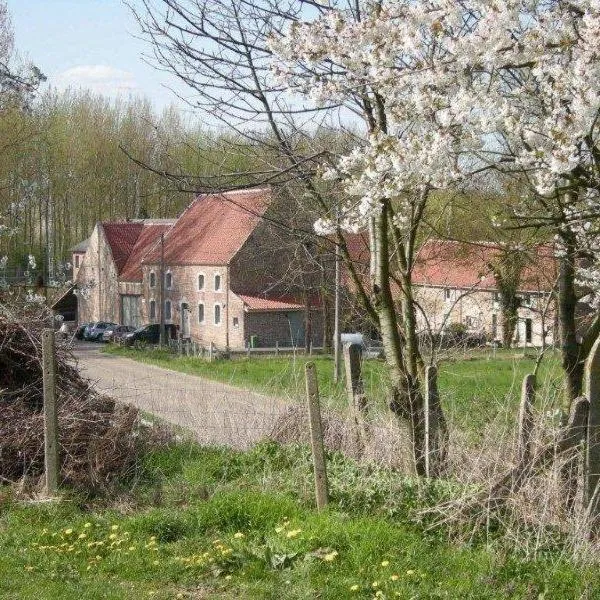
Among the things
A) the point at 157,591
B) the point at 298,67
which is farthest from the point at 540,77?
the point at 157,591

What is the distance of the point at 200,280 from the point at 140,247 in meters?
12.1

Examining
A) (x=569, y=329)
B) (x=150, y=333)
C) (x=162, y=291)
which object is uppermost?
(x=162, y=291)

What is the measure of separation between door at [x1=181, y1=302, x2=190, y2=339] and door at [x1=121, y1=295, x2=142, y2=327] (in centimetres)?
639

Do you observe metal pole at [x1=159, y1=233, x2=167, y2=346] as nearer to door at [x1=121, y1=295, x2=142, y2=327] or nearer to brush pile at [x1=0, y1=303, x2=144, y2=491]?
door at [x1=121, y1=295, x2=142, y2=327]

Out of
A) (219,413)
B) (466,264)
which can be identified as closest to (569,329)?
(219,413)

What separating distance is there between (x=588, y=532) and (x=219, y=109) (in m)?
4.84

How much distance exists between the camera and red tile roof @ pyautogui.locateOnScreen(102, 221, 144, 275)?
70.6 meters

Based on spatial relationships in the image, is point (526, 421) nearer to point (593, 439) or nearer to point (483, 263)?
point (593, 439)

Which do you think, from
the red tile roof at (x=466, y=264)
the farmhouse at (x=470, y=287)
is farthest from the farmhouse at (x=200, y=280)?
the farmhouse at (x=470, y=287)

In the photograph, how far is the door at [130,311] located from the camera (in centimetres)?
6838

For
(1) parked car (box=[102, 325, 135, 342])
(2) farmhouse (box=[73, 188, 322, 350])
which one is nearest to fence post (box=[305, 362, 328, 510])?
(2) farmhouse (box=[73, 188, 322, 350])

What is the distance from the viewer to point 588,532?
259 inches

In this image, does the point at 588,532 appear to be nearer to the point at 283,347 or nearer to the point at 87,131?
the point at 283,347

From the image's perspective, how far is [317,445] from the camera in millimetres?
7770
